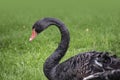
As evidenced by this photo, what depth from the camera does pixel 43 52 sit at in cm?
→ 688

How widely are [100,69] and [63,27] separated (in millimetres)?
841

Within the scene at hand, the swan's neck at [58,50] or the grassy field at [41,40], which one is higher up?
the swan's neck at [58,50]

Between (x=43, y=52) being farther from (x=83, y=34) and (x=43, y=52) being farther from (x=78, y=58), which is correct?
(x=78, y=58)

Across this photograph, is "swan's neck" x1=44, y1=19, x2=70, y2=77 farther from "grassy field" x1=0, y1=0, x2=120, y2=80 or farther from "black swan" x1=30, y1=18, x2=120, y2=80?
"grassy field" x1=0, y1=0, x2=120, y2=80

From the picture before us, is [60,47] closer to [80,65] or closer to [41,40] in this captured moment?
[80,65]

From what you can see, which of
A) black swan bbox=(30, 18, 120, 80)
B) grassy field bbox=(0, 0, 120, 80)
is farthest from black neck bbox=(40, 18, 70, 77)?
grassy field bbox=(0, 0, 120, 80)

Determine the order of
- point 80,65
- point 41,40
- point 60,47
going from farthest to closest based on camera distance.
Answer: point 41,40 → point 60,47 → point 80,65

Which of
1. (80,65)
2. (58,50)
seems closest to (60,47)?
(58,50)

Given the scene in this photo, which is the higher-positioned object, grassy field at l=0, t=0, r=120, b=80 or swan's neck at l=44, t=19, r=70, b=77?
swan's neck at l=44, t=19, r=70, b=77

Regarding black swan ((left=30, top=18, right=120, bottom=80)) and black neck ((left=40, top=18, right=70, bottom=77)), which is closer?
black swan ((left=30, top=18, right=120, bottom=80))

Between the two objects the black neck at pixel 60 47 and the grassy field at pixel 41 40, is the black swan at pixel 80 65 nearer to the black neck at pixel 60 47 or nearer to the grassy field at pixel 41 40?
the black neck at pixel 60 47

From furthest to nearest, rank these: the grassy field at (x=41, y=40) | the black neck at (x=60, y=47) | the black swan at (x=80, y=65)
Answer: the grassy field at (x=41, y=40), the black neck at (x=60, y=47), the black swan at (x=80, y=65)

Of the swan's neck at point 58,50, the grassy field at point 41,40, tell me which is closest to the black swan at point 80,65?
the swan's neck at point 58,50

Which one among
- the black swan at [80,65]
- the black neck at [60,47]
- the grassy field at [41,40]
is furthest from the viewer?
the grassy field at [41,40]
